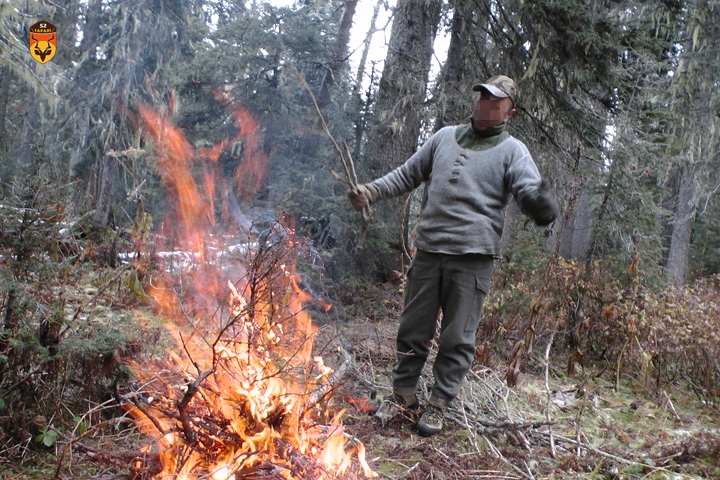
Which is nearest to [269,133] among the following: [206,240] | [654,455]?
[206,240]

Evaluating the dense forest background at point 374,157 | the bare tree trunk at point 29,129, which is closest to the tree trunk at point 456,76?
the dense forest background at point 374,157

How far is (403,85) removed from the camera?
7.29 metres

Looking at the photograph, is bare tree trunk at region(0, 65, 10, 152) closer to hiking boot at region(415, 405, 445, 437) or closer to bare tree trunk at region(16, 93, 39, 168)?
bare tree trunk at region(16, 93, 39, 168)

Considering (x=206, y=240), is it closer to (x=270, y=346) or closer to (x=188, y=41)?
(x=270, y=346)

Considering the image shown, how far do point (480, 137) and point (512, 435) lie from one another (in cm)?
198

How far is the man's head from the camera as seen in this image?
3.15m

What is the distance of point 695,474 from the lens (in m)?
3.19

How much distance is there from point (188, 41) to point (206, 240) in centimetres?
739

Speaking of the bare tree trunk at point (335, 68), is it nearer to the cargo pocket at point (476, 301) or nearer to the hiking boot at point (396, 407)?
the cargo pocket at point (476, 301)

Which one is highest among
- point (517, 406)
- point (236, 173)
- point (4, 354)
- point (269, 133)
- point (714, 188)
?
point (714, 188)

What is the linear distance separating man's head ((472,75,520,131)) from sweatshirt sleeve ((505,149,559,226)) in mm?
305

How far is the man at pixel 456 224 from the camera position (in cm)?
317

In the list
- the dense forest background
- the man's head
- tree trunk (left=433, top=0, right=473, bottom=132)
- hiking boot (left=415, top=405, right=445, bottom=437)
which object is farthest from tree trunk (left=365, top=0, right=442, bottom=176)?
hiking boot (left=415, top=405, right=445, bottom=437)

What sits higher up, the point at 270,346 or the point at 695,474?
the point at 270,346
